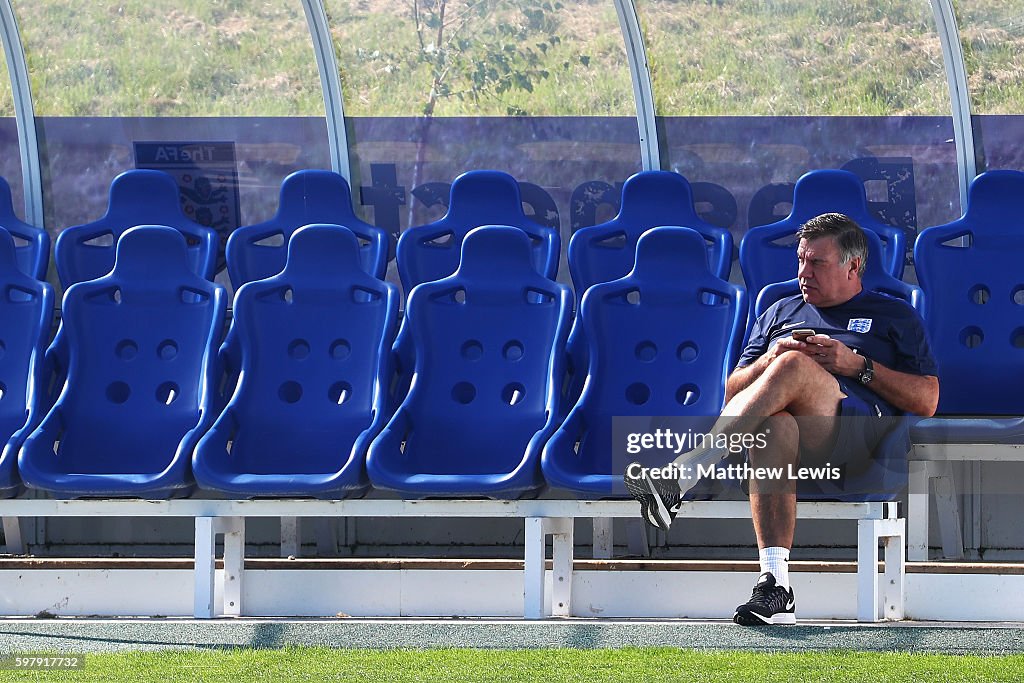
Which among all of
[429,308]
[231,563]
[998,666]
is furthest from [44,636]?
[998,666]

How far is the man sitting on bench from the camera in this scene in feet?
11.8

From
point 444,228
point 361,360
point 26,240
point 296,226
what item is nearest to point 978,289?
point 444,228

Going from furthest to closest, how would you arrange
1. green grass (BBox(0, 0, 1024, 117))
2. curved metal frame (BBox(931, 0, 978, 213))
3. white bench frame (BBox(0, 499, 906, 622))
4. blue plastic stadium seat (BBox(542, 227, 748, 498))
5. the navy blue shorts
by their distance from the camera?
green grass (BBox(0, 0, 1024, 117)), curved metal frame (BBox(931, 0, 978, 213)), blue plastic stadium seat (BBox(542, 227, 748, 498)), white bench frame (BBox(0, 499, 906, 622)), the navy blue shorts

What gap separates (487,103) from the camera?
5.76 metres

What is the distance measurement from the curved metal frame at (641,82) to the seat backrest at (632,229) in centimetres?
37

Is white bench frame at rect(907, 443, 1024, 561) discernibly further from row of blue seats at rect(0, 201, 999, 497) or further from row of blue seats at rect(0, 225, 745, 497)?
row of blue seats at rect(0, 225, 745, 497)

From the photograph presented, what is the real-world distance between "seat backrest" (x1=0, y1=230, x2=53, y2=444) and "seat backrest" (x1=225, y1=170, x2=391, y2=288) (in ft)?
2.26

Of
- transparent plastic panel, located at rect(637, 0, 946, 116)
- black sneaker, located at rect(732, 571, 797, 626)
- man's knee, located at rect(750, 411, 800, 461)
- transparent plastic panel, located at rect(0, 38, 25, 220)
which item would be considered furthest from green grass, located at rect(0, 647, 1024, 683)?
transparent plastic panel, located at rect(0, 38, 25, 220)

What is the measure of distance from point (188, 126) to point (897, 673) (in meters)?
3.70

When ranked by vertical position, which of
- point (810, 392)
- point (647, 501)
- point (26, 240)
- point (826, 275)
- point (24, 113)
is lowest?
point (647, 501)

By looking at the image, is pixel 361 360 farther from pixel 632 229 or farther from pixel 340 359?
pixel 632 229

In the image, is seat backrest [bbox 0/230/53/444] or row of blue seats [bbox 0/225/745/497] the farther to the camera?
seat backrest [bbox 0/230/53/444]

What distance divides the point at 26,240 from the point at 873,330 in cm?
308

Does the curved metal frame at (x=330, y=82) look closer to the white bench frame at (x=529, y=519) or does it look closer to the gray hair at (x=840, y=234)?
the white bench frame at (x=529, y=519)
